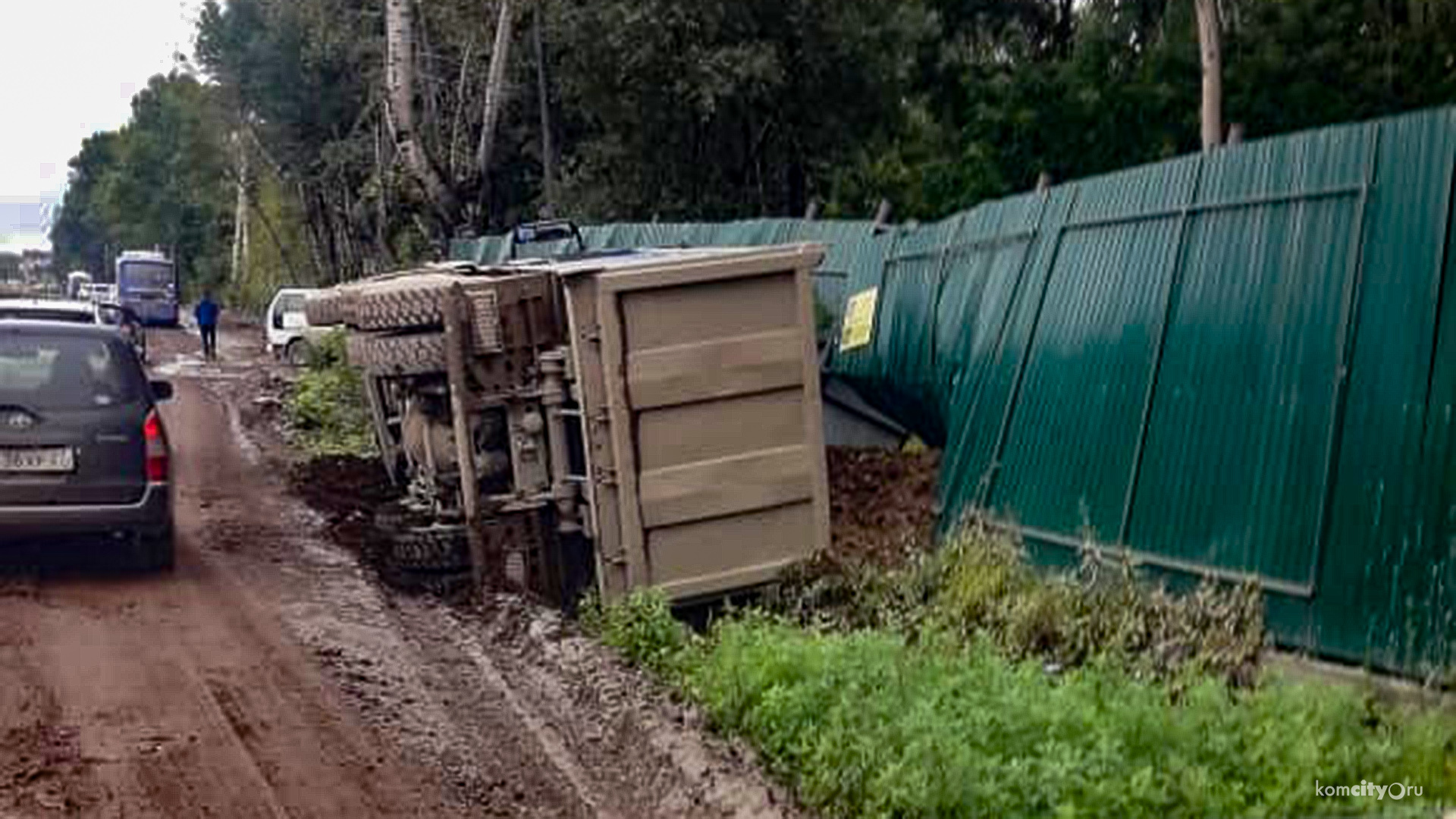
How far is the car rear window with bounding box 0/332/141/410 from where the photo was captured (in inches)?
458

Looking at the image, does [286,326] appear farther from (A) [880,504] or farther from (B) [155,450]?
(A) [880,504]

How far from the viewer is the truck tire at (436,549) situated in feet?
38.4

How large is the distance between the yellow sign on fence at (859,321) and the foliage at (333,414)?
5320 millimetres

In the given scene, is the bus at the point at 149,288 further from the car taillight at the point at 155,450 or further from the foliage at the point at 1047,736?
the foliage at the point at 1047,736

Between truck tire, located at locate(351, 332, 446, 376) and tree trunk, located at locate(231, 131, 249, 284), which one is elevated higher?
truck tire, located at locate(351, 332, 446, 376)

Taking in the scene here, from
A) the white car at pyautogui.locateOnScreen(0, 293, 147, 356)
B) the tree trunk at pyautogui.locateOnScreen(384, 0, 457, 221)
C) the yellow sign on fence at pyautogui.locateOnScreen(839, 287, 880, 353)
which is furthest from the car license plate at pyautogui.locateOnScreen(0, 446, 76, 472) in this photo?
the tree trunk at pyautogui.locateOnScreen(384, 0, 457, 221)

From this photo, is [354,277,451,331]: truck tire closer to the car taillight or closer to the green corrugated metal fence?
the car taillight

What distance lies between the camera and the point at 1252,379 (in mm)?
8484

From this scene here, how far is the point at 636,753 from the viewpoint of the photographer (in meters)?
8.09

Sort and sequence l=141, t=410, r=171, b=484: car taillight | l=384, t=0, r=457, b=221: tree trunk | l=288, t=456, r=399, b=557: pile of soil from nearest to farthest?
1. l=141, t=410, r=171, b=484: car taillight
2. l=288, t=456, r=399, b=557: pile of soil
3. l=384, t=0, r=457, b=221: tree trunk

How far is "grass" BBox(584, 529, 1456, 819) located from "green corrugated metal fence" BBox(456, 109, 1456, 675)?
0.41 meters

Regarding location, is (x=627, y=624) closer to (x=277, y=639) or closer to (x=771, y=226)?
(x=277, y=639)

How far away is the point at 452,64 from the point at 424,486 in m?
23.5

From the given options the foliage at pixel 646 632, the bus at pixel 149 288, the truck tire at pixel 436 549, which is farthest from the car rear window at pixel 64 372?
the bus at pixel 149 288
